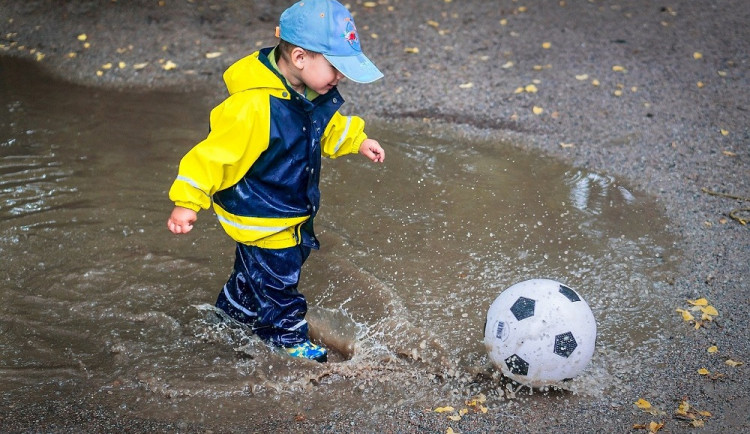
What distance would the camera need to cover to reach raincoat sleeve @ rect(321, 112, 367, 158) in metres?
3.66

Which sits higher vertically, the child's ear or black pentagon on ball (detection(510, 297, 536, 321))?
the child's ear

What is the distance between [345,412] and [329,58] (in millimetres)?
1503

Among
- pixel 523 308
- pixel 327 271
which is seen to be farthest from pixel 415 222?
pixel 523 308

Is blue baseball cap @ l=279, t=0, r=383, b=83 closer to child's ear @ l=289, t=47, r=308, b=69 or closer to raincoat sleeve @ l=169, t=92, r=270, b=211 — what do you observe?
child's ear @ l=289, t=47, r=308, b=69

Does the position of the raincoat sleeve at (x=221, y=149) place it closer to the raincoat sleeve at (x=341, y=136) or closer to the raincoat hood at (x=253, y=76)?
the raincoat hood at (x=253, y=76)

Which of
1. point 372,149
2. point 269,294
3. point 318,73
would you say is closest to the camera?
point 318,73

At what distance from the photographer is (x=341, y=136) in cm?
370

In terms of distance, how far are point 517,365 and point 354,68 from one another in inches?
56.2

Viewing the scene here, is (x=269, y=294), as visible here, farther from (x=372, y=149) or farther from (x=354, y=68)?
(x=354, y=68)

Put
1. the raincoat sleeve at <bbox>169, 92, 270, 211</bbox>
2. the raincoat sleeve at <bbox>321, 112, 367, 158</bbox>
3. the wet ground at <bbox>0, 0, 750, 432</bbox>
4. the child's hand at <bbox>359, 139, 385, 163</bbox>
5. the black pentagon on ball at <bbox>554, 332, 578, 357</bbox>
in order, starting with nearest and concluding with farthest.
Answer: the raincoat sleeve at <bbox>169, 92, 270, 211</bbox>
the black pentagon on ball at <bbox>554, 332, 578, 357</bbox>
the wet ground at <bbox>0, 0, 750, 432</bbox>
the raincoat sleeve at <bbox>321, 112, 367, 158</bbox>
the child's hand at <bbox>359, 139, 385, 163</bbox>

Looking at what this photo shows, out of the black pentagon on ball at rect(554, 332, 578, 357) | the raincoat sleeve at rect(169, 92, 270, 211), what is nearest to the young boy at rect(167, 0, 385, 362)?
the raincoat sleeve at rect(169, 92, 270, 211)

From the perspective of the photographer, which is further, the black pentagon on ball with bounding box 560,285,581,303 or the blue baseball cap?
the black pentagon on ball with bounding box 560,285,581,303

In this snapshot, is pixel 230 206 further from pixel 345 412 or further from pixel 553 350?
pixel 553 350

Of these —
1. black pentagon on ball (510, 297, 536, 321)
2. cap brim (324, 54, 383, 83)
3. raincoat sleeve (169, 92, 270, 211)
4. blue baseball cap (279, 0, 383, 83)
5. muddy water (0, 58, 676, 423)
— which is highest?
blue baseball cap (279, 0, 383, 83)
